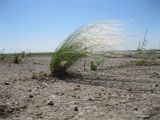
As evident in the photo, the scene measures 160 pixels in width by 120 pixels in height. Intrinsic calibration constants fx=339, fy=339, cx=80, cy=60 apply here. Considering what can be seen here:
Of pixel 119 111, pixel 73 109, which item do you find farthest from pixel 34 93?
pixel 119 111

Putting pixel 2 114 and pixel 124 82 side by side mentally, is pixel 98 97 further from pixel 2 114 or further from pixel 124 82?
pixel 124 82

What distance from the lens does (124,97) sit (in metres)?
3.04

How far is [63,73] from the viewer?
15.7 ft

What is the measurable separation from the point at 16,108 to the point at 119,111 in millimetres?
884

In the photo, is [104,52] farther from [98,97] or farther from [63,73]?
[98,97]

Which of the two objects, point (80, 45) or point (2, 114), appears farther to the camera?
point (80, 45)

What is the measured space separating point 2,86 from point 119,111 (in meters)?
1.73

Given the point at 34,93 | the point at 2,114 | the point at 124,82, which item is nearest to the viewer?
the point at 2,114

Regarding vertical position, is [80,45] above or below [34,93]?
above

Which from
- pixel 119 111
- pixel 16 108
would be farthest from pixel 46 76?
pixel 119 111

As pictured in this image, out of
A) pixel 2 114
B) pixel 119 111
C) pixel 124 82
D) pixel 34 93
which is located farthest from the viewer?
pixel 124 82

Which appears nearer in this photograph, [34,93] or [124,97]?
[124,97]

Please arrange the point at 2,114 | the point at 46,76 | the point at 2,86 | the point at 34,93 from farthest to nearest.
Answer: the point at 46,76 < the point at 2,86 < the point at 34,93 < the point at 2,114

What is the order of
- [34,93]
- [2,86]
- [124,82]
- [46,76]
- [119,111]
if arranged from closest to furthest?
[119,111] → [34,93] → [2,86] → [124,82] → [46,76]
